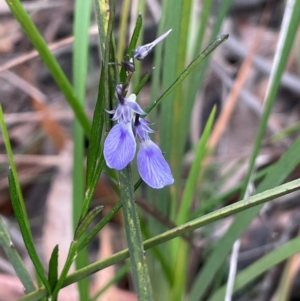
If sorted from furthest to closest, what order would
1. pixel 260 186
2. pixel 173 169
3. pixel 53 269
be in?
pixel 173 169, pixel 260 186, pixel 53 269

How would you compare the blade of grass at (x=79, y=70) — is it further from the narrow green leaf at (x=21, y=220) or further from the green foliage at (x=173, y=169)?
the narrow green leaf at (x=21, y=220)

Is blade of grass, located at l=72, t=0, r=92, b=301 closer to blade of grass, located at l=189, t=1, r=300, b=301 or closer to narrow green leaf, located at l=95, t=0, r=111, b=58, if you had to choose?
blade of grass, located at l=189, t=1, r=300, b=301

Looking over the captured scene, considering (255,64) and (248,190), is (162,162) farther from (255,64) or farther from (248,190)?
(255,64)

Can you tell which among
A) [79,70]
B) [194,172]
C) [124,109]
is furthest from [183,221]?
[124,109]

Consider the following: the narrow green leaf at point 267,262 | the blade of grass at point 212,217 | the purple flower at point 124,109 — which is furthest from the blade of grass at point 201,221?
the narrow green leaf at point 267,262

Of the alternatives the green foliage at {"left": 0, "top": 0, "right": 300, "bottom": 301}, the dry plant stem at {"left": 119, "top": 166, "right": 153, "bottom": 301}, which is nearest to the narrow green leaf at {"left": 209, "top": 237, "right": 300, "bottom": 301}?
the green foliage at {"left": 0, "top": 0, "right": 300, "bottom": 301}

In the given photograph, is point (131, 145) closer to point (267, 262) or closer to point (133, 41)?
point (133, 41)

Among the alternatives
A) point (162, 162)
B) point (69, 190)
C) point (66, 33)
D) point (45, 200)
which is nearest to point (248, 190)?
point (162, 162)
